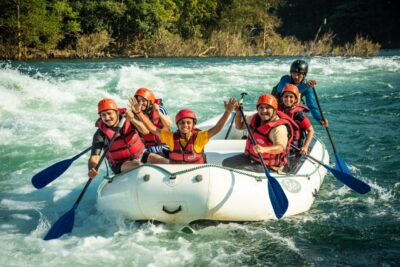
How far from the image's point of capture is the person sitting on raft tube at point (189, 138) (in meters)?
3.92

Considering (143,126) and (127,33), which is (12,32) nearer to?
(127,33)

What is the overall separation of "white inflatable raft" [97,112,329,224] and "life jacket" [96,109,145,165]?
36cm

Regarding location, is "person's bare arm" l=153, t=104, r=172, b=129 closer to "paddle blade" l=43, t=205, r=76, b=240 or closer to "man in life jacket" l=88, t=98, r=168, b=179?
"man in life jacket" l=88, t=98, r=168, b=179

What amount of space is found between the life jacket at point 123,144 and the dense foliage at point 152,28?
18890mm

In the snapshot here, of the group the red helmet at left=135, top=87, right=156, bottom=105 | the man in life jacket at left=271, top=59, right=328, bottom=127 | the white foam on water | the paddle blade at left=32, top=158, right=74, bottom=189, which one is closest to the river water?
the white foam on water

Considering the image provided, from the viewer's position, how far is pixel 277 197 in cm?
382

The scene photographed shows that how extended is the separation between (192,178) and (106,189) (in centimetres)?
83

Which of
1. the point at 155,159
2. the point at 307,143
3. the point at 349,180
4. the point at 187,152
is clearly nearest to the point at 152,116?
the point at 155,159

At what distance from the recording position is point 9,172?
5.92 metres

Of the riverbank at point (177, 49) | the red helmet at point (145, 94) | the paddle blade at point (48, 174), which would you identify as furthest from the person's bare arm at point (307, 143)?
the riverbank at point (177, 49)

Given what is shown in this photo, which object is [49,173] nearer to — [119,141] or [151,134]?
[119,141]

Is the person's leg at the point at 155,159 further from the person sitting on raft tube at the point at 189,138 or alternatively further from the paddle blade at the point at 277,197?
the paddle blade at the point at 277,197

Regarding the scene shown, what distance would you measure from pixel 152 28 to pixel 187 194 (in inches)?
960

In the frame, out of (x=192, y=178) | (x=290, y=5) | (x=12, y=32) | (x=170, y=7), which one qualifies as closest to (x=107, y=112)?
(x=192, y=178)
